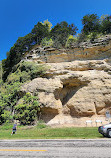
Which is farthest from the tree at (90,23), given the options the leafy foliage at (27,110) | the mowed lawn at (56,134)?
the mowed lawn at (56,134)

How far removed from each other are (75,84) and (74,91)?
1306mm

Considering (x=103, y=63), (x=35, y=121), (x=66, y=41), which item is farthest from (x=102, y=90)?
(x=66, y=41)

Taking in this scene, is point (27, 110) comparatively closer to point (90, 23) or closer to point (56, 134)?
point (56, 134)

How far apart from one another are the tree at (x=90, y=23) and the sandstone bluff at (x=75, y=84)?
Result: 881cm

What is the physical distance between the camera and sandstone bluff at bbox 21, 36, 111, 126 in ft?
66.3

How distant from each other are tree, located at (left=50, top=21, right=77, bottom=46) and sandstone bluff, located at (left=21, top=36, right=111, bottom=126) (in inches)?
163

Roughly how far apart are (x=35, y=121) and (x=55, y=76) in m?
8.62

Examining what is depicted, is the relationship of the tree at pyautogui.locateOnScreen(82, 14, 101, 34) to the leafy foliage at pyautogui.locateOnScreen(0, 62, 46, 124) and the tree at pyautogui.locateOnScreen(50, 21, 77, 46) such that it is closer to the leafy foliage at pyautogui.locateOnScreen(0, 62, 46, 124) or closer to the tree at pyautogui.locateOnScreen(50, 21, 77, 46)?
the tree at pyautogui.locateOnScreen(50, 21, 77, 46)

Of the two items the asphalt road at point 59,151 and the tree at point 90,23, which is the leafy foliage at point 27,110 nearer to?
the asphalt road at point 59,151

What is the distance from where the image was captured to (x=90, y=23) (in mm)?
32750

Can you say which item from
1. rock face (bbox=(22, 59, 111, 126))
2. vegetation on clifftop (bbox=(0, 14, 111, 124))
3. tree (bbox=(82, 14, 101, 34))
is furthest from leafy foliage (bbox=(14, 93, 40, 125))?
tree (bbox=(82, 14, 101, 34))

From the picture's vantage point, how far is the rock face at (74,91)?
20141 millimetres

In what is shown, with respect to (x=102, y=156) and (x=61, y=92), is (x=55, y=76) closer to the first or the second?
(x=61, y=92)

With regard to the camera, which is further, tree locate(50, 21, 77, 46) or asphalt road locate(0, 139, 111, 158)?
tree locate(50, 21, 77, 46)
